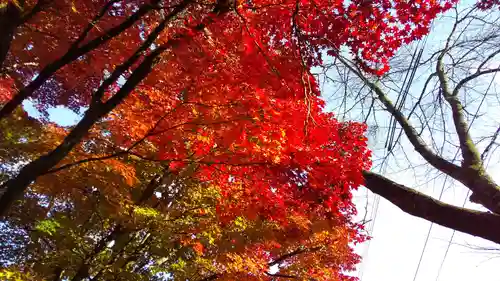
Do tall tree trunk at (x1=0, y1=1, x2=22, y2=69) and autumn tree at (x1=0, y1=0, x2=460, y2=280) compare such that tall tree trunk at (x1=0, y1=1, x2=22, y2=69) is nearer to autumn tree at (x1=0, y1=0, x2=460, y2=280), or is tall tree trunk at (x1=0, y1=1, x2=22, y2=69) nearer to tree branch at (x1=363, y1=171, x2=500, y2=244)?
autumn tree at (x1=0, y1=0, x2=460, y2=280)

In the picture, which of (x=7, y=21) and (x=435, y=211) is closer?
(x=7, y=21)

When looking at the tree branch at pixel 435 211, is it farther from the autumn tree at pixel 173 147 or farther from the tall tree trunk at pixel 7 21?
the tall tree trunk at pixel 7 21

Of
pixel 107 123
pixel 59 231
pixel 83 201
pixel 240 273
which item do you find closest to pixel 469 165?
pixel 240 273

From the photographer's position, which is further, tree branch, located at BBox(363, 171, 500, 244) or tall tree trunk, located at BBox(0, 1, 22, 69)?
tree branch, located at BBox(363, 171, 500, 244)

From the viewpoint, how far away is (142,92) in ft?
13.9

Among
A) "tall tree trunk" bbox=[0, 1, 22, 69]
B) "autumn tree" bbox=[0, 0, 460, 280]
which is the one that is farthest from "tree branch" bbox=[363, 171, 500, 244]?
"tall tree trunk" bbox=[0, 1, 22, 69]

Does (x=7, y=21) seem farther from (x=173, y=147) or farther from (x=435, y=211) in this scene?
(x=435, y=211)

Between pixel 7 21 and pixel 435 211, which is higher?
pixel 435 211

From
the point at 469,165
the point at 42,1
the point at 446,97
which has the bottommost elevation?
the point at 42,1

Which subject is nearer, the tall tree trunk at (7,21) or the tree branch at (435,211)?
the tall tree trunk at (7,21)

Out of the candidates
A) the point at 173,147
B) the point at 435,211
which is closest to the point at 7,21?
the point at 173,147

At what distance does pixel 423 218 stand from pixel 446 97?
238cm

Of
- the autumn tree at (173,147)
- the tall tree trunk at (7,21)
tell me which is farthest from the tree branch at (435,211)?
the tall tree trunk at (7,21)

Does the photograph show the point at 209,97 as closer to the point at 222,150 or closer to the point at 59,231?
the point at 222,150
